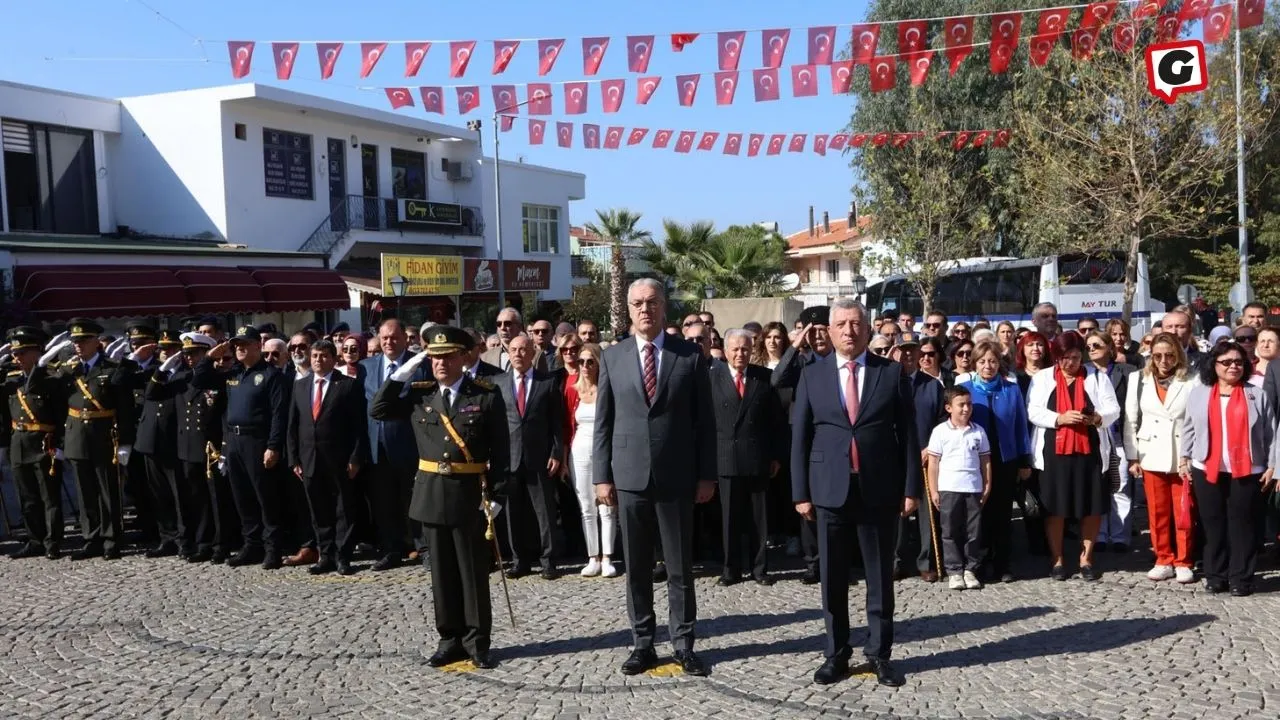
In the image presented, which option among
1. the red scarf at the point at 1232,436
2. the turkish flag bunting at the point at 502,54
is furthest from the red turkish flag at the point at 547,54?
the red scarf at the point at 1232,436

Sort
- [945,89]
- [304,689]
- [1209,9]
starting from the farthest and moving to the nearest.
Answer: [945,89] < [1209,9] < [304,689]

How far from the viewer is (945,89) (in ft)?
98.9

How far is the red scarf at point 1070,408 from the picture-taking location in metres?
7.58

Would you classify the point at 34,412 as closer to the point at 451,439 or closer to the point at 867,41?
the point at 451,439

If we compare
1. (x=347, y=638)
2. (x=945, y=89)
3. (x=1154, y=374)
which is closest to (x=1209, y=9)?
(x=1154, y=374)

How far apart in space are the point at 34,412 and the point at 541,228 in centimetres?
3170

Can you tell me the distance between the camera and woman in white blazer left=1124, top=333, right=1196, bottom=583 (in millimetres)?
7461

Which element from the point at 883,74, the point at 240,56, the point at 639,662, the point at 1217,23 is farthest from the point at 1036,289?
the point at 639,662

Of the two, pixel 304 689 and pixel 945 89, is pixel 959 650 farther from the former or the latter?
pixel 945 89

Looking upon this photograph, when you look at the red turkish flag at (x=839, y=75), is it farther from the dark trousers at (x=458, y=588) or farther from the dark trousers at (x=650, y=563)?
the dark trousers at (x=458, y=588)

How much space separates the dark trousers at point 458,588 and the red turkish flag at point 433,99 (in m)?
9.80

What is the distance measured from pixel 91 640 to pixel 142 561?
260cm

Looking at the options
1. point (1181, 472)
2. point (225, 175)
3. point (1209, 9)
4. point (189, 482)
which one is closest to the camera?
point (1181, 472)

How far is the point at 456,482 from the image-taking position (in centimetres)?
591
